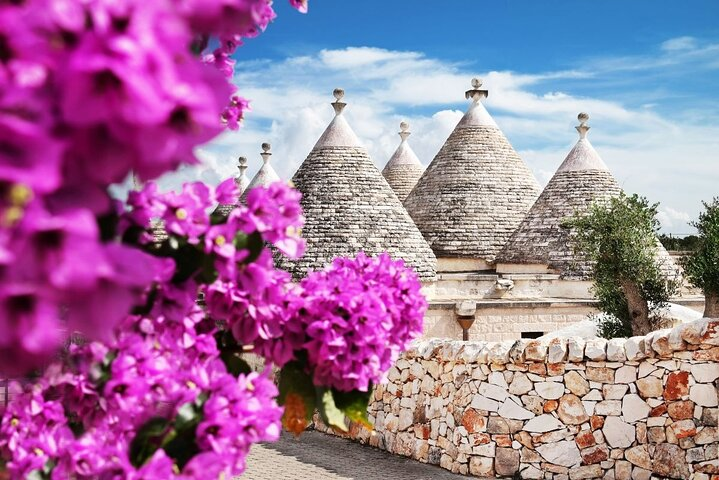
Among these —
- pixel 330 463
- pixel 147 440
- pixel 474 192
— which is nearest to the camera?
pixel 147 440

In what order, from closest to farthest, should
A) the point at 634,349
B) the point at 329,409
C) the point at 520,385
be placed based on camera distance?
1. the point at 329,409
2. the point at 634,349
3. the point at 520,385

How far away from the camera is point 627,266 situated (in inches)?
588

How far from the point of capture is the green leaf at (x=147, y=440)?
6.03 ft

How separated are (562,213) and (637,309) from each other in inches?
191

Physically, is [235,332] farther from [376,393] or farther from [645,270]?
[645,270]

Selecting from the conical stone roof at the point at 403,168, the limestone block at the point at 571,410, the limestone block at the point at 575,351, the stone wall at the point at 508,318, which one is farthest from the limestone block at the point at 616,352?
the conical stone roof at the point at 403,168

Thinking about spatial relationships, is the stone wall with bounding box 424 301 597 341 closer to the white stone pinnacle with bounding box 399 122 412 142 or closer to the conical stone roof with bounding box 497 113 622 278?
the conical stone roof with bounding box 497 113 622 278

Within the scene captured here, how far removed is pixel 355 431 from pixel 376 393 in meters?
0.79

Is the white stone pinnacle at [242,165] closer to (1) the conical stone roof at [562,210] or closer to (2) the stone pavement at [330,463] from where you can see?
(1) the conical stone roof at [562,210]

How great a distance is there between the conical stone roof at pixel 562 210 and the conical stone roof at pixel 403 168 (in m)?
7.11

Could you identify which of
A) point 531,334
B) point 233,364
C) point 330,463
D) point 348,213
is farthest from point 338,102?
point 233,364

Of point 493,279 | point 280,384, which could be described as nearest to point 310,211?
point 493,279

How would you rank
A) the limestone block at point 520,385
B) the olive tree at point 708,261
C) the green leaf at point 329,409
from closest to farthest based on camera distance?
the green leaf at point 329,409, the limestone block at point 520,385, the olive tree at point 708,261

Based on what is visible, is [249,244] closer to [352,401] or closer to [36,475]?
[352,401]
